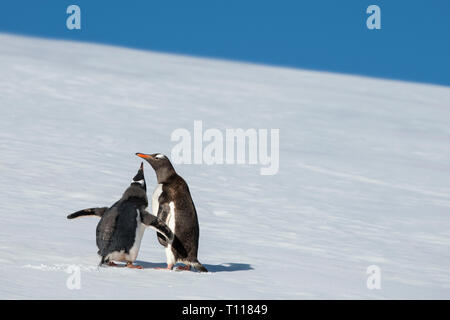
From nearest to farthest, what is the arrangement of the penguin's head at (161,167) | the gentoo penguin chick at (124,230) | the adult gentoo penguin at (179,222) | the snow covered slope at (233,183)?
the gentoo penguin chick at (124,230), the snow covered slope at (233,183), the adult gentoo penguin at (179,222), the penguin's head at (161,167)

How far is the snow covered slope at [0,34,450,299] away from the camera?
219 inches

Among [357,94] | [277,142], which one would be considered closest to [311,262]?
[277,142]

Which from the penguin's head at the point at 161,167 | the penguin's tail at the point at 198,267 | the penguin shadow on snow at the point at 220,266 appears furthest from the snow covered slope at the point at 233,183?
the penguin's head at the point at 161,167

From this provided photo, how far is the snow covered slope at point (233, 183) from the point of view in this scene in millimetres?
5559

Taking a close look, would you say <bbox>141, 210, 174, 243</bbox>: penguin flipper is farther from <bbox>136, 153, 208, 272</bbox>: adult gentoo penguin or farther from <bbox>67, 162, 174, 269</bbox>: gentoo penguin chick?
<bbox>136, 153, 208, 272</bbox>: adult gentoo penguin

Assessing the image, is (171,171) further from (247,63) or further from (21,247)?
(247,63)

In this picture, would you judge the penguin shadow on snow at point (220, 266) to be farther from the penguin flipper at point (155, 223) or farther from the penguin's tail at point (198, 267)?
the penguin flipper at point (155, 223)

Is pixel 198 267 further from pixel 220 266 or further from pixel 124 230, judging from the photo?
pixel 124 230

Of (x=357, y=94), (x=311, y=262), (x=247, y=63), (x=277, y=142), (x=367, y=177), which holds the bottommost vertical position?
(x=311, y=262)

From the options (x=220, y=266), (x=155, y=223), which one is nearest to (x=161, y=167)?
(x=155, y=223)

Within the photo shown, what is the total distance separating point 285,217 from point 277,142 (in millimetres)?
6035

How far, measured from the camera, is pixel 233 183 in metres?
10.6

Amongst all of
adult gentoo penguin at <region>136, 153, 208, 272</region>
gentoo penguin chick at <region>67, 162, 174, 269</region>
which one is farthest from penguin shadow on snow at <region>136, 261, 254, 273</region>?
gentoo penguin chick at <region>67, 162, 174, 269</region>

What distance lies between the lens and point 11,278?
191 inches
